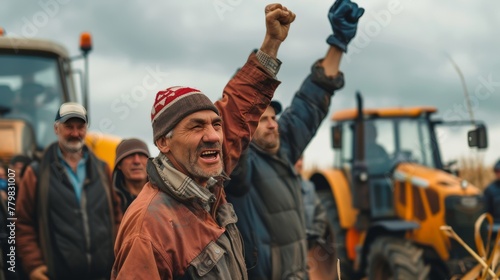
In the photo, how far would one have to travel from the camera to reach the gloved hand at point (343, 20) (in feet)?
A: 14.8

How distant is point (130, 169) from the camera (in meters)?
5.00

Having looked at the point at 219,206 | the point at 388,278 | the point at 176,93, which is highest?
the point at 176,93

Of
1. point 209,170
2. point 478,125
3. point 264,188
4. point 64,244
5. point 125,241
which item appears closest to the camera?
point 125,241

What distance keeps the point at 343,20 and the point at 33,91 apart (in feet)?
15.8

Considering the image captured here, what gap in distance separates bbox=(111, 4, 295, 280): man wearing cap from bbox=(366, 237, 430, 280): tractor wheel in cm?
589

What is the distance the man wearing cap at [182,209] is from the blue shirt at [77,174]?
225cm

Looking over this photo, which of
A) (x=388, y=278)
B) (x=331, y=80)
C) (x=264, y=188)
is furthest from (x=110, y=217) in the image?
(x=388, y=278)

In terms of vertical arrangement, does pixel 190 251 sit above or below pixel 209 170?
below

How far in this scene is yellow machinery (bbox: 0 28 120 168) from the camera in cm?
799

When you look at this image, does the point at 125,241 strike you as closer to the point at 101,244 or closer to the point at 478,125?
the point at 101,244

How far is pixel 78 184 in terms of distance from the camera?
5.14 metres

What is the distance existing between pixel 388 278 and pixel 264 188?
5146 millimetres

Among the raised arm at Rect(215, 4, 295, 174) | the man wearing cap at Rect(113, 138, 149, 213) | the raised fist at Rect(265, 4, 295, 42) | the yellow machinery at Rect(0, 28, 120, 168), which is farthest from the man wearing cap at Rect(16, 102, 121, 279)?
the yellow machinery at Rect(0, 28, 120, 168)

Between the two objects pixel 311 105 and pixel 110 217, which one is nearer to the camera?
pixel 311 105
